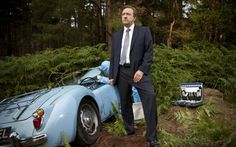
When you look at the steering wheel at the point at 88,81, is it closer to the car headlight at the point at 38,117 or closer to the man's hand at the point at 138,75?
the man's hand at the point at 138,75

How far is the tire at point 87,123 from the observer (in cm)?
457

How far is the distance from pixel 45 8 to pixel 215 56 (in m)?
23.4

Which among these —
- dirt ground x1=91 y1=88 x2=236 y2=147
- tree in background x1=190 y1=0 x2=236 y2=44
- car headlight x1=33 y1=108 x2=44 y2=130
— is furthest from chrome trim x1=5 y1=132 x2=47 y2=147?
tree in background x1=190 y1=0 x2=236 y2=44

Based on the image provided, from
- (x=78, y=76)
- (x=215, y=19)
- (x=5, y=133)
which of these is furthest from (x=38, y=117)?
(x=215, y=19)

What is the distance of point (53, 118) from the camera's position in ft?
13.8

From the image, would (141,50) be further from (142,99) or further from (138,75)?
(142,99)

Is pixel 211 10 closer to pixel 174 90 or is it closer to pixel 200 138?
pixel 174 90

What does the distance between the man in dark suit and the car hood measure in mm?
747

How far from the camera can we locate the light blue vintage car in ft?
13.5

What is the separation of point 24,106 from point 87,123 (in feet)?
2.92

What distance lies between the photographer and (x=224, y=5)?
609 inches

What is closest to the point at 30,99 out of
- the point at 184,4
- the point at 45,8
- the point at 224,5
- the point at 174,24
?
the point at 224,5

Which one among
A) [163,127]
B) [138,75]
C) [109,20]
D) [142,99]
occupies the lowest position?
[163,127]

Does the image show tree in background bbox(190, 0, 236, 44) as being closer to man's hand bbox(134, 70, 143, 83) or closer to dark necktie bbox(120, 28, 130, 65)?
dark necktie bbox(120, 28, 130, 65)
